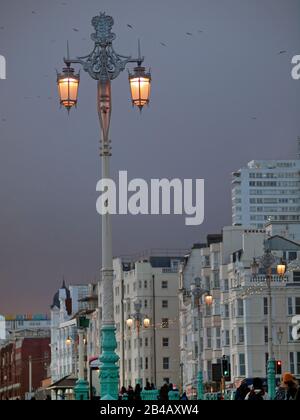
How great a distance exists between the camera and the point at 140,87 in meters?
29.8

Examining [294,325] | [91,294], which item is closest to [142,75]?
[294,325]

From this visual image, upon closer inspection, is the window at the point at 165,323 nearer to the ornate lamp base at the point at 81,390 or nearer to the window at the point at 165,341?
the window at the point at 165,341

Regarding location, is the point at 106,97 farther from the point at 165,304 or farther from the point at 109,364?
the point at 165,304

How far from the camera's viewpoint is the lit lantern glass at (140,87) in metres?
29.7

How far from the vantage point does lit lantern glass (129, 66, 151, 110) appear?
29.7 meters

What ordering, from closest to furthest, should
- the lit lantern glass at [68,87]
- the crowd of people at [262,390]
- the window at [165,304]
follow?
1. the crowd of people at [262,390]
2. the lit lantern glass at [68,87]
3. the window at [165,304]

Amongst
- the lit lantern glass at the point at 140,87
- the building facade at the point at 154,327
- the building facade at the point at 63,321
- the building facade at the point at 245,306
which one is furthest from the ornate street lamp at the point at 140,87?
the building facade at the point at 63,321

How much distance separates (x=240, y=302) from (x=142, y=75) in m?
51.9

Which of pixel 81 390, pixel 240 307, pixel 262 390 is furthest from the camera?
pixel 240 307

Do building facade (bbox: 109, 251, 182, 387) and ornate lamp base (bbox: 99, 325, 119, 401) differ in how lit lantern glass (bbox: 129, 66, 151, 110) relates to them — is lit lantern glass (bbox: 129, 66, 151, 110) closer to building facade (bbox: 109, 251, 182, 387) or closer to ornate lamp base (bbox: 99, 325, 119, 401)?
ornate lamp base (bbox: 99, 325, 119, 401)

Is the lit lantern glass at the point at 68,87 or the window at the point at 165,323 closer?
the lit lantern glass at the point at 68,87

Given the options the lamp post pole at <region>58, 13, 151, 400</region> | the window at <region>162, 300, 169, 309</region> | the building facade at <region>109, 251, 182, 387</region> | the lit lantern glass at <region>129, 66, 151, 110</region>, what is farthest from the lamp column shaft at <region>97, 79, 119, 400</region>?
the window at <region>162, 300, 169, 309</region>

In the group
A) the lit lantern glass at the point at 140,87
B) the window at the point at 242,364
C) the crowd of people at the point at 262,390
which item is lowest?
the crowd of people at the point at 262,390

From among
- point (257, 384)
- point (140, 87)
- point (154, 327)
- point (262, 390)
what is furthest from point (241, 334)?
point (262, 390)
